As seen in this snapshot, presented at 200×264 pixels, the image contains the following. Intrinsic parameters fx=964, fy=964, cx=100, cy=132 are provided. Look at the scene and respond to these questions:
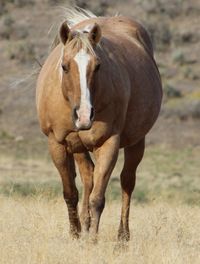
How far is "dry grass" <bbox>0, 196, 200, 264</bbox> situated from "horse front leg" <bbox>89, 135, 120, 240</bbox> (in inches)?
9.1

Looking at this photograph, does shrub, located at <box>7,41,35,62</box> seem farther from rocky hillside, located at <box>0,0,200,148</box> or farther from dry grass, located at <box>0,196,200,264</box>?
dry grass, located at <box>0,196,200,264</box>

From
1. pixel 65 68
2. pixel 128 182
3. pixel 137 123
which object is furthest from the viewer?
pixel 128 182

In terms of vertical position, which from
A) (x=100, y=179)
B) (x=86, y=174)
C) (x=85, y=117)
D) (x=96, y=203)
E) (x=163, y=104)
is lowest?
(x=163, y=104)

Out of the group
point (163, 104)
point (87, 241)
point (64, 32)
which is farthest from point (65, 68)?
point (163, 104)

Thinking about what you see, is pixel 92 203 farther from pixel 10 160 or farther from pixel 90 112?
pixel 10 160

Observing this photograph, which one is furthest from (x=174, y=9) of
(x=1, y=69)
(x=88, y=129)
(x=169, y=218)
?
(x=88, y=129)

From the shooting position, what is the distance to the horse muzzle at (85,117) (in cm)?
756

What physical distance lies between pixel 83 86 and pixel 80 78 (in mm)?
71

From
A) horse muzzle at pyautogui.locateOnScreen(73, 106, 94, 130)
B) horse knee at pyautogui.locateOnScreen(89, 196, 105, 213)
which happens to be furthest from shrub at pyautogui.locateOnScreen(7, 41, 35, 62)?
horse muzzle at pyautogui.locateOnScreen(73, 106, 94, 130)

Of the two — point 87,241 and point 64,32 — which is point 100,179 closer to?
point 87,241

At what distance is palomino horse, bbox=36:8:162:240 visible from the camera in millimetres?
7785

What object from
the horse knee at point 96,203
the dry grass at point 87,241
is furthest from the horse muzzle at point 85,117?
the dry grass at point 87,241

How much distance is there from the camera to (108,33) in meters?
9.77

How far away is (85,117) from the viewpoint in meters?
7.56
